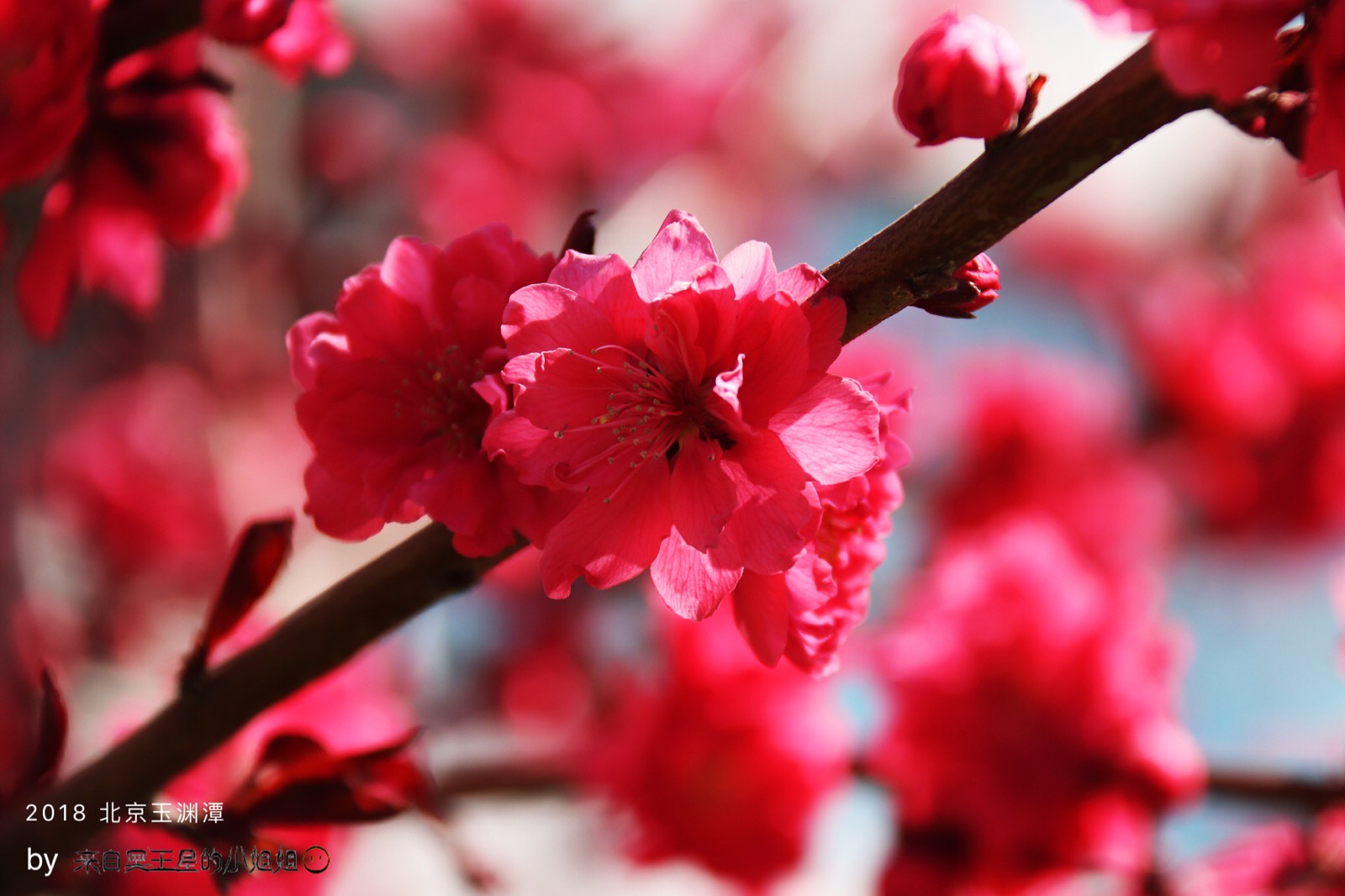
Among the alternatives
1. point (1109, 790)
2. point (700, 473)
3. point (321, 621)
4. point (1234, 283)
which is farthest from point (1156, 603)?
point (1234, 283)

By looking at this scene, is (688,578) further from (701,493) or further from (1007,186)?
(1007,186)

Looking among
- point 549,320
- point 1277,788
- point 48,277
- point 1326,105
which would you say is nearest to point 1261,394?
point 1277,788

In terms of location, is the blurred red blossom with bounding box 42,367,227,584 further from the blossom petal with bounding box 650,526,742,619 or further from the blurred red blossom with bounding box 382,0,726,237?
the blossom petal with bounding box 650,526,742,619

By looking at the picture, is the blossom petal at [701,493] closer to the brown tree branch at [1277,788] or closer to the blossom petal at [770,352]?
the blossom petal at [770,352]

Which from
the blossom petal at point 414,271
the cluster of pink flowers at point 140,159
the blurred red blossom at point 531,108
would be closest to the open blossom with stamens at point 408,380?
the blossom petal at point 414,271

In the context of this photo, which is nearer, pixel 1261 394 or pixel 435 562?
pixel 435 562
